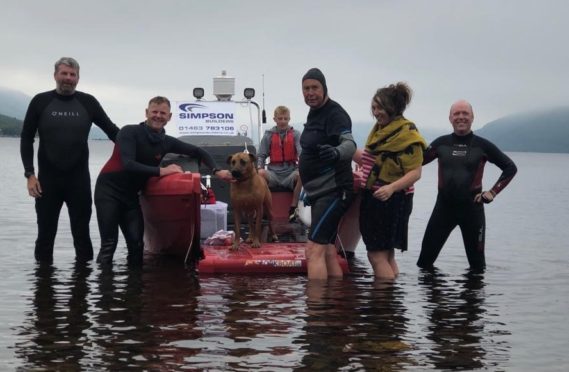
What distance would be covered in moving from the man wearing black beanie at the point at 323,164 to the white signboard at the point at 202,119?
242 inches

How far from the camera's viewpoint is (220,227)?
32.8 feet

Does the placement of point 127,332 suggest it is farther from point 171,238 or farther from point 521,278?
point 521,278

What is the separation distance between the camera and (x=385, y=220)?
24.2ft

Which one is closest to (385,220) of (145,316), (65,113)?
(145,316)

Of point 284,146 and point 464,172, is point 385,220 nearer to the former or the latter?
point 464,172

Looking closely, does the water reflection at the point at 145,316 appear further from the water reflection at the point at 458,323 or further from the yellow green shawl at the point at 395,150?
the yellow green shawl at the point at 395,150

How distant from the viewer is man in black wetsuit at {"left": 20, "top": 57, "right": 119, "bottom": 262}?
28.0 ft

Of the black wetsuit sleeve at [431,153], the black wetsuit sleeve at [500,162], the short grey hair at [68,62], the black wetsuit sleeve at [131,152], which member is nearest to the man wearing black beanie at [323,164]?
the black wetsuit sleeve at [431,153]

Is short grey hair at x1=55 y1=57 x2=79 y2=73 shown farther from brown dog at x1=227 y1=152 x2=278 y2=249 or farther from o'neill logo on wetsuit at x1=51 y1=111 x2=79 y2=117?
brown dog at x1=227 y1=152 x2=278 y2=249

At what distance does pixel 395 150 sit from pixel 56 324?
3.08 m

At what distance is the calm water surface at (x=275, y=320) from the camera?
530 centimetres

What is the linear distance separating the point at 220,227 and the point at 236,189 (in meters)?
1.26

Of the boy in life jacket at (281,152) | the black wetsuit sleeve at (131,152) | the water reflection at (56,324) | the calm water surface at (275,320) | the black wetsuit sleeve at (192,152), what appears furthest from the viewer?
the boy in life jacket at (281,152)

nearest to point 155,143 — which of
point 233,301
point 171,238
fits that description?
point 171,238
